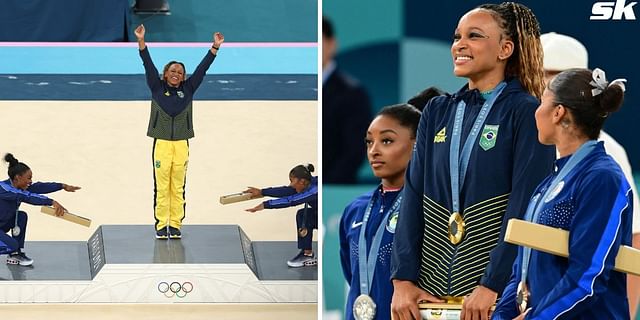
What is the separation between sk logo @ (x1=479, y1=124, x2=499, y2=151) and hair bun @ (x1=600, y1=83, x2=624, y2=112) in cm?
47

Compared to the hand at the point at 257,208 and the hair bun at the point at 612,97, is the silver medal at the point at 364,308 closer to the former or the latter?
the hair bun at the point at 612,97

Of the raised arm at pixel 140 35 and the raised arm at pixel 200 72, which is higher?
the raised arm at pixel 140 35

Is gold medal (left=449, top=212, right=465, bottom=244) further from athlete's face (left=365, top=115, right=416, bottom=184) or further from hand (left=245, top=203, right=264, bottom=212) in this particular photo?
hand (left=245, top=203, right=264, bottom=212)

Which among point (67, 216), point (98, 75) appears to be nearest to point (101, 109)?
point (98, 75)

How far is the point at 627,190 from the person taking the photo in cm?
303

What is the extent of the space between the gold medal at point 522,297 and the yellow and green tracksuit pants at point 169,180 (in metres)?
6.37

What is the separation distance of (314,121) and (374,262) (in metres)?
5.48

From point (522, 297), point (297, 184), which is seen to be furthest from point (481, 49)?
point (297, 184)

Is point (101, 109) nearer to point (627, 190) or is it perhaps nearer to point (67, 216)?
point (67, 216)

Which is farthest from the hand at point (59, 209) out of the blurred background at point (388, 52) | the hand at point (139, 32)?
the blurred background at point (388, 52)

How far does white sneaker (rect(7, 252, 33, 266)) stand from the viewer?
9.19 meters

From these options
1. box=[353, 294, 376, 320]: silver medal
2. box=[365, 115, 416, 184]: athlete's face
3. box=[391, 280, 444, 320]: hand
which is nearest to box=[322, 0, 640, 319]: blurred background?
box=[365, 115, 416, 184]: athlete's face

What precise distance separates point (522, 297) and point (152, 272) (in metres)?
6.29

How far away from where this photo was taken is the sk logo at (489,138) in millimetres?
3516
